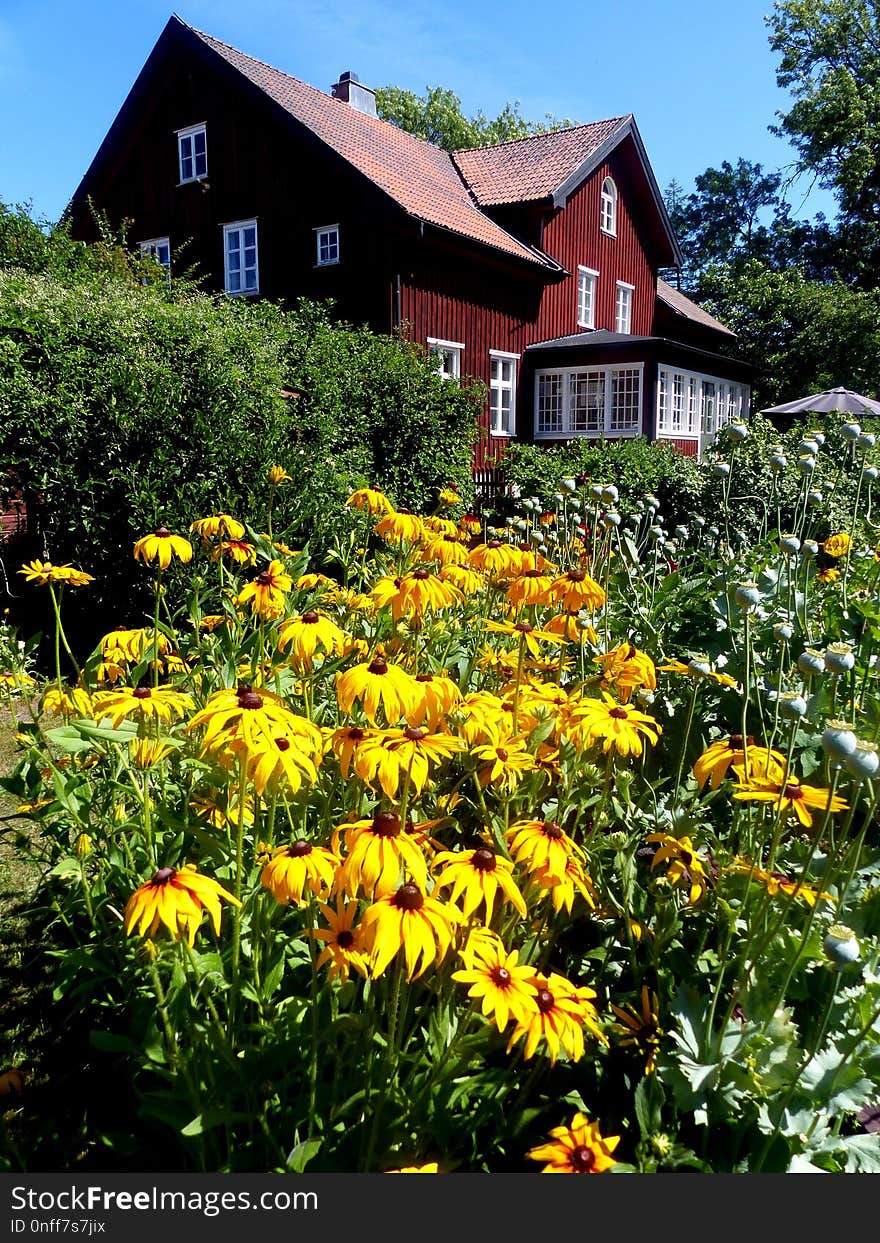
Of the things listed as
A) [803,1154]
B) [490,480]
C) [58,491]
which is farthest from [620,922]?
[490,480]

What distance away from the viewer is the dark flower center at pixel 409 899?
1.17 meters

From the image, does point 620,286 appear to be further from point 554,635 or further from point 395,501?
point 554,635

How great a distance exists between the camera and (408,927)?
3.79ft

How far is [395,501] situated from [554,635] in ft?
25.0

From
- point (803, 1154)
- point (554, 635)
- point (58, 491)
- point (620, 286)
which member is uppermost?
point (620, 286)

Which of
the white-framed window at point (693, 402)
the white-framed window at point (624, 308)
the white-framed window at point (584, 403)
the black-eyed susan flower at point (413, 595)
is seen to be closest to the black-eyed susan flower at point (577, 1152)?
the black-eyed susan flower at point (413, 595)

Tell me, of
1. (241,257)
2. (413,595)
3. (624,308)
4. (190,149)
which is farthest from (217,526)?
(624,308)

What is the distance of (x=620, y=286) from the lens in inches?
806

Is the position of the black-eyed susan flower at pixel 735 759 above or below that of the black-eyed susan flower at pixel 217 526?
below

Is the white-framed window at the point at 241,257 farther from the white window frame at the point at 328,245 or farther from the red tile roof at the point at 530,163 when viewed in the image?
the red tile roof at the point at 530,163

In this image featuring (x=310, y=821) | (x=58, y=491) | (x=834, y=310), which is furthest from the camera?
(x=834, y=310)

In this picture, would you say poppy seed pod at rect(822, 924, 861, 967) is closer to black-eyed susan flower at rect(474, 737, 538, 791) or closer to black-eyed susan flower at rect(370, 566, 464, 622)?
black-eyed susan flower at rect(474, 737, 538, 791)

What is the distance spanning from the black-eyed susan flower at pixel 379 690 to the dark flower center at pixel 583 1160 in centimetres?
75

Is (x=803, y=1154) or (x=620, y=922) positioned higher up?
(x=620, y=922)
